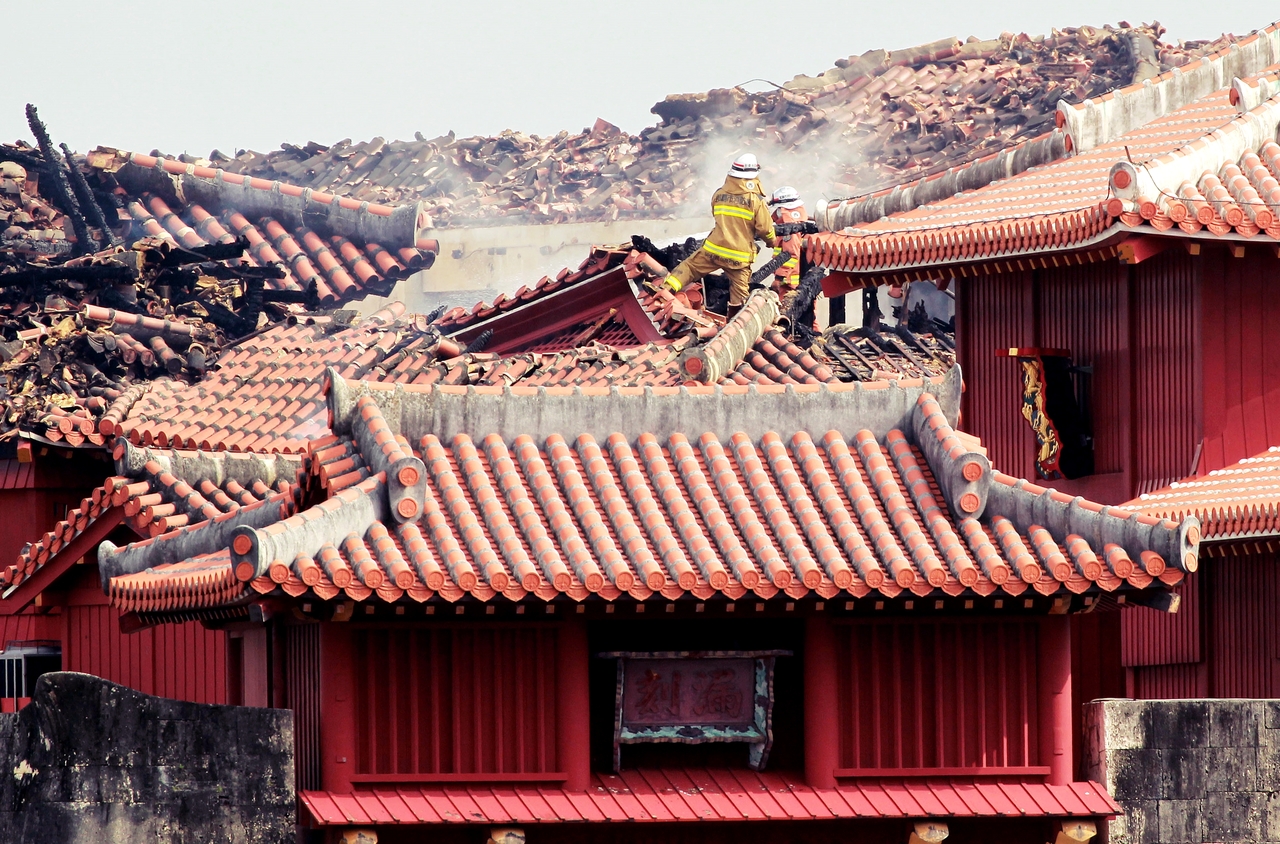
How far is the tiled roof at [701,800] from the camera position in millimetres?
17703

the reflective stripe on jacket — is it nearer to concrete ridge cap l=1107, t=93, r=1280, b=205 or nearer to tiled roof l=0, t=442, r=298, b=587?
concrete ridge cap l=1107, t=93, r=1280, b=205

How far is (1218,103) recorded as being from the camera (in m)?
25.6

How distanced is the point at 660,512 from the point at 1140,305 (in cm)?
764

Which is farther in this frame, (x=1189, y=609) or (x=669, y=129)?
(x=669, y=129)

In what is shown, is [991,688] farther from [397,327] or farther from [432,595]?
[397,327]

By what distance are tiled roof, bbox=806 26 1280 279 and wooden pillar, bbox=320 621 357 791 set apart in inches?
345

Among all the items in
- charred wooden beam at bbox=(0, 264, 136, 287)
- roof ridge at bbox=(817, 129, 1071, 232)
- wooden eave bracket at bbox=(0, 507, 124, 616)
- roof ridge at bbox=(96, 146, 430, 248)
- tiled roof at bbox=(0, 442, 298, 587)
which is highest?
roof ridge at bbox=(96, 146, 430, 248)

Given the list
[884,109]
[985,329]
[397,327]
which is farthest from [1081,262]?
[884,109]

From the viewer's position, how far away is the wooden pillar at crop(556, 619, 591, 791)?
1811cm

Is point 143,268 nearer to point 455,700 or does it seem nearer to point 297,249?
point 297,249

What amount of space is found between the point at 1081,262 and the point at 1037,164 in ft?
9.94

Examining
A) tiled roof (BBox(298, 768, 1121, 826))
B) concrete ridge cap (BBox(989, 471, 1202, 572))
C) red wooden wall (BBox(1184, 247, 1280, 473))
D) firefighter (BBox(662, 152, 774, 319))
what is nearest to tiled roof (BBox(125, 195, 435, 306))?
firefighter (BBox(662, 152, 774, 319))

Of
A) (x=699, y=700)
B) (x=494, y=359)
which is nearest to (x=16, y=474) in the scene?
(x=494, y=359)

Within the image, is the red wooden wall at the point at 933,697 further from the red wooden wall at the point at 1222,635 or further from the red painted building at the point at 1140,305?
the red wooden wall at the point at 1222,635
